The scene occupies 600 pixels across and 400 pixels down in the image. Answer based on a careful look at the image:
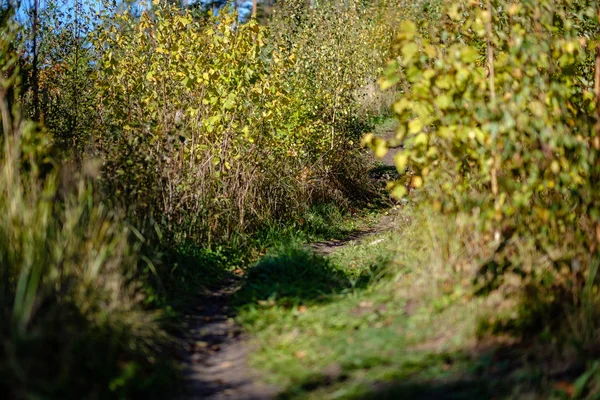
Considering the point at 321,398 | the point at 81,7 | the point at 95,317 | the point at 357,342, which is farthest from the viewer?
the point at 81,7

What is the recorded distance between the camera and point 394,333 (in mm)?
4406

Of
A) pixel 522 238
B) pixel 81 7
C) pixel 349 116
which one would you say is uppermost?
pixel 81 7

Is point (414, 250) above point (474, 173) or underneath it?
underneath

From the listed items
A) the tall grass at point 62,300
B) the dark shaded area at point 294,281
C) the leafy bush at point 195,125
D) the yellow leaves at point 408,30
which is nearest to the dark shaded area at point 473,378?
the tall grass at point 62,300

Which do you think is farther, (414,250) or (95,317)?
(414,250)

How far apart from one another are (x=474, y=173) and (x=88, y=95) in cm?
574

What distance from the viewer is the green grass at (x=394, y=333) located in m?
3.78

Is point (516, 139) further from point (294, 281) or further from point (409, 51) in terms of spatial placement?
point (294, 281)

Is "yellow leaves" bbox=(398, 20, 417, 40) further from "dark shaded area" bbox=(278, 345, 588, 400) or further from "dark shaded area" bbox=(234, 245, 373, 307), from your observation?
"dark shaded area" bbox=(278, 345, 588, 400)

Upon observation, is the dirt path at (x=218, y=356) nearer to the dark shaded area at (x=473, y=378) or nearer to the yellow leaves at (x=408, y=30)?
the dark shaded area at (x=473, y=378)

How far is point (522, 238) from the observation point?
16.0 ft

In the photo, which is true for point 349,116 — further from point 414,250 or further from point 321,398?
point 321,398

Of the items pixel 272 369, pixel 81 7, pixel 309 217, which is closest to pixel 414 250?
→ pixel 272 369

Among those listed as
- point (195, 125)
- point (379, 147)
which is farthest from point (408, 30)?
point (195, 125)
